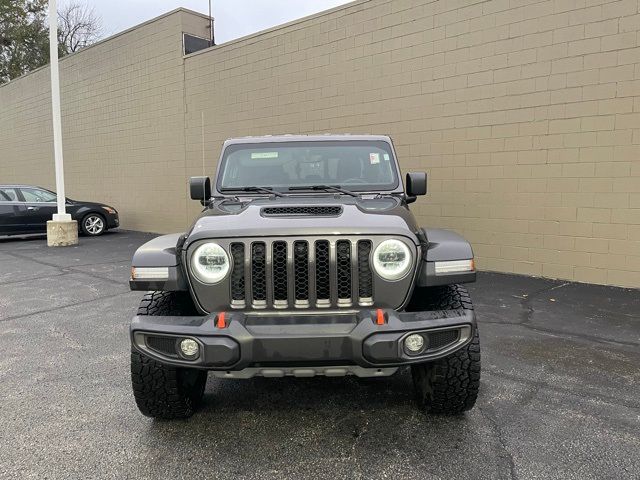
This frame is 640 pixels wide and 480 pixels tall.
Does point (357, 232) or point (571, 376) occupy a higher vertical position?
point (357, 232)

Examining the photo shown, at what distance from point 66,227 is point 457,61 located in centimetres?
901

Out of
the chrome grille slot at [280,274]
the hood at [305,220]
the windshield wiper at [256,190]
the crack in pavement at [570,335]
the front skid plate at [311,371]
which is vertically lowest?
the crack in pavement at [570,335]

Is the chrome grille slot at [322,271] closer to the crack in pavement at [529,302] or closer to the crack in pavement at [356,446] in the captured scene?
the crack in pavement at [356,446]

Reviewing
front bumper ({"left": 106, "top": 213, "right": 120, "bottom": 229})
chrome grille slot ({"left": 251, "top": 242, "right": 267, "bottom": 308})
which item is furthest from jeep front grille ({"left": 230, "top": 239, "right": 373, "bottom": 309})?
front bumper ({"left": 106, "top": 213, "right": 120, "bottom": 229})

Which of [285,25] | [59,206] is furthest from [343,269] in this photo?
[59,206]

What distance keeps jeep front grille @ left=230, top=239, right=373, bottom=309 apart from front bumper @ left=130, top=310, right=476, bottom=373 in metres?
0.10

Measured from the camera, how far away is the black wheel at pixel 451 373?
2.90 metres

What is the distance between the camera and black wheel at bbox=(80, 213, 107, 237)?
43.3 feet

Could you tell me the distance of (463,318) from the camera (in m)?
2.64

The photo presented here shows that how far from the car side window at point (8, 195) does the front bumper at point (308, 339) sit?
463 inches

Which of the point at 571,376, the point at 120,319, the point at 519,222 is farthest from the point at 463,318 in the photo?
the point at 519,222

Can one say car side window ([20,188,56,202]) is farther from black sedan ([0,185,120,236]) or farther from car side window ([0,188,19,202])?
car side window ([0,188,19,202])

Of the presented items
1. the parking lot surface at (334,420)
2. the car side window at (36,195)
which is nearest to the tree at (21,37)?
the car side window at (36,195)

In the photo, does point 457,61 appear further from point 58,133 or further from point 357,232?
point 58,133
